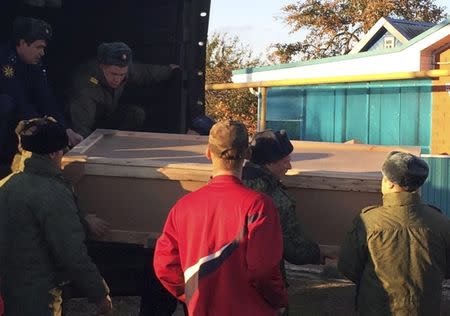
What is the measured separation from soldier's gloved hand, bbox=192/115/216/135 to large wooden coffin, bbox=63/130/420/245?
1.24 m

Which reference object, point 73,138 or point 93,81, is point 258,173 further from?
point 93,81

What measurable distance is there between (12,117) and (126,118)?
47.1 inches

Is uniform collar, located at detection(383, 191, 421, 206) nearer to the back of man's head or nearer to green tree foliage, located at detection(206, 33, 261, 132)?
the back of man's head

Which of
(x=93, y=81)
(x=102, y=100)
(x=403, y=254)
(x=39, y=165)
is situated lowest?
(x=403, y=254)

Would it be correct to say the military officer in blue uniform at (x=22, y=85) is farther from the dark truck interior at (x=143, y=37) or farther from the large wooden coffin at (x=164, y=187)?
the dark truck interior at (x=143, y=37)

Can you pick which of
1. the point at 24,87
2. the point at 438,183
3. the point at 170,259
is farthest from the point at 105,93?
the point at 438,183

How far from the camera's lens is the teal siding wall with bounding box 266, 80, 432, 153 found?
46.6ft

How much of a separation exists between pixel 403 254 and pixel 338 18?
29407 millimetres

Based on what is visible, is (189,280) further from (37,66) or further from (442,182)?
(442,182)

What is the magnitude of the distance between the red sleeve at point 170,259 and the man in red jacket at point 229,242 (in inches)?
0.7

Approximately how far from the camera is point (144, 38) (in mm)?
5555

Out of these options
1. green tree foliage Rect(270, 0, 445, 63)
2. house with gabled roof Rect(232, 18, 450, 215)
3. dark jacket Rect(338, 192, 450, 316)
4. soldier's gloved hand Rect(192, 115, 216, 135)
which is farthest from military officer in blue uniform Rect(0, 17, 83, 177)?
green tree foliage Rect(270, 0, 445, 63)

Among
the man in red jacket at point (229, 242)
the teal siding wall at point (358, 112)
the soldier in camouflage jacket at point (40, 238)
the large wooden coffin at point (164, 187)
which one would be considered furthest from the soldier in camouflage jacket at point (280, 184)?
the teal siding wall at point (358, 112)

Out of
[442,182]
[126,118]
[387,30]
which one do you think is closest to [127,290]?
[126,118]
